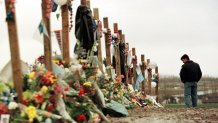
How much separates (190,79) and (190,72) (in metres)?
0.20

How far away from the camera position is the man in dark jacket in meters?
15.3

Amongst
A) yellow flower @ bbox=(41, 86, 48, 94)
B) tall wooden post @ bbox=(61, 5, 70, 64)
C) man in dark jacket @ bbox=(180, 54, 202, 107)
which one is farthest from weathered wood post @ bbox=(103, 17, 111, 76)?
yellow flower @ bbox=(41, 86, 48, 94)

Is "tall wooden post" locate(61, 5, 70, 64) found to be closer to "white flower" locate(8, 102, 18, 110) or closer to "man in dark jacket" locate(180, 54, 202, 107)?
"white flower" locate(8, 102, 18, 110)

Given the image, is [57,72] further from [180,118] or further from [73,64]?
[180,118]

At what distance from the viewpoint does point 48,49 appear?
323 inches

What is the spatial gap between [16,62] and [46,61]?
1.10 metres

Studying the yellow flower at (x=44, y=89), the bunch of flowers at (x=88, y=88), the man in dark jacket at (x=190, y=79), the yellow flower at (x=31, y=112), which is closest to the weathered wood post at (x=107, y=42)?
the man in dark jacket at (x=190, y=79)

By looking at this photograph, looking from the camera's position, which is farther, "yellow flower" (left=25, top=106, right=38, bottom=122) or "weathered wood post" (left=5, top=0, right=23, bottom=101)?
"weathered wood post" (left=5, top=0, right=23, bottom=101)

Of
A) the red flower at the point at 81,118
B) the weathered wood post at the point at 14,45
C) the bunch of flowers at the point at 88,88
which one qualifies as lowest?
the red flower at the point at 81,118

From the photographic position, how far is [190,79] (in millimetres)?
15320

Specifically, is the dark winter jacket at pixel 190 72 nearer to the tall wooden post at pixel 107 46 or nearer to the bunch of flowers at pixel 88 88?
Answer: the tall wooden post at pixel 107 46

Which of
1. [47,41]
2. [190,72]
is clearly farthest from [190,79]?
[47,41]

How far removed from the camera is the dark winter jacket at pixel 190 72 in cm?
1534

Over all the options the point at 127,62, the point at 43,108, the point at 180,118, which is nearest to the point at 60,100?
the point at 43,108
